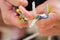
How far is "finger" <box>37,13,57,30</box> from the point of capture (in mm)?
395

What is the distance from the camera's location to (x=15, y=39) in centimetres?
76

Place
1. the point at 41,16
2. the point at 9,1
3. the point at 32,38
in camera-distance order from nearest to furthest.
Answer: the point at 41,16 → the point at 9,1 → the point at 32,38

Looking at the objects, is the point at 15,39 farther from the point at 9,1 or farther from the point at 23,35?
the point at 9,1

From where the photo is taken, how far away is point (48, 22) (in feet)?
1.37

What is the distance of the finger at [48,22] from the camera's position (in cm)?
40

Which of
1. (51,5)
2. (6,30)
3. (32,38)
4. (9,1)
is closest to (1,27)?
(6,30)

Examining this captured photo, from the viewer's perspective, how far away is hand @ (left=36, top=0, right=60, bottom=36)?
15.9 inches

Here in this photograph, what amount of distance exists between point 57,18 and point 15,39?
1.25ft

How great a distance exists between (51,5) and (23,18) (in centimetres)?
9

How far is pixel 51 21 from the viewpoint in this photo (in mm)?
419

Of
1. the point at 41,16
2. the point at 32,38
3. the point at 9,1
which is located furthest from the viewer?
the point at 32,38

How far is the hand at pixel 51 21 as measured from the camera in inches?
15.9

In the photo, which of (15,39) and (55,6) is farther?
(15,39)

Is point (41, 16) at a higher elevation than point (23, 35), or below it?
below
